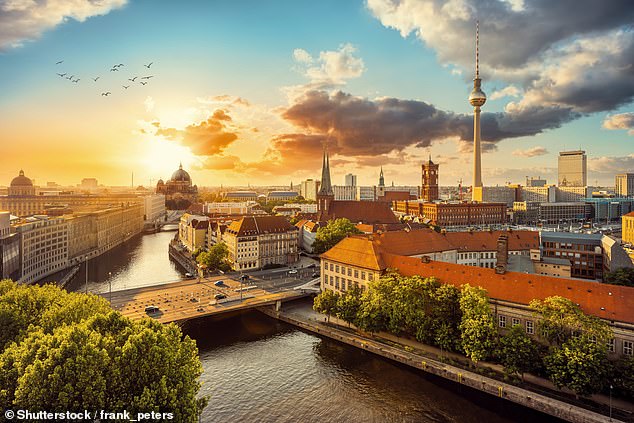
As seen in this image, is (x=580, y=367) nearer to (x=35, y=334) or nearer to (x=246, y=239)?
(x=35, y=334)

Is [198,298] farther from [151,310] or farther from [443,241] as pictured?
[443,241]

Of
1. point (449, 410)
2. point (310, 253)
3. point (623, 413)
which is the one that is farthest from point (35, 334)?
point (310, 253)

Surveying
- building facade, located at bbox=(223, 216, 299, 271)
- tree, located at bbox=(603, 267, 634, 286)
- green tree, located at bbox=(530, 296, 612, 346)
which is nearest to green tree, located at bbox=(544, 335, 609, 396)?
green tree, located at bbox=(530, 296, 612, 346)

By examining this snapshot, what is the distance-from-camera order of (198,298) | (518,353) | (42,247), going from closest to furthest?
(518,353) < (198,298) < (42,247)

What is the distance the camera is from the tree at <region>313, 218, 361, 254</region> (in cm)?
9865

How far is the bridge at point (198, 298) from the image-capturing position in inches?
2222

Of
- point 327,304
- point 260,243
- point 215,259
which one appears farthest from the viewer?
point 260,243

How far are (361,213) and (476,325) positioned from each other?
303 feet

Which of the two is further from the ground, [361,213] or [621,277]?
[361,213]

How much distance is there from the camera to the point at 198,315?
183 feet

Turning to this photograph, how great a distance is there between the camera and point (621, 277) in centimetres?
6338

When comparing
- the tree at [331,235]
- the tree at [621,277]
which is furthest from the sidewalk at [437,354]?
the tree at [621,277]

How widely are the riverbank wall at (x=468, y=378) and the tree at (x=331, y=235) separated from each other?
1633 inches

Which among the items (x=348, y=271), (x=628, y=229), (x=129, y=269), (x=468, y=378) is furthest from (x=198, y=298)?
(x=628, y=229)
